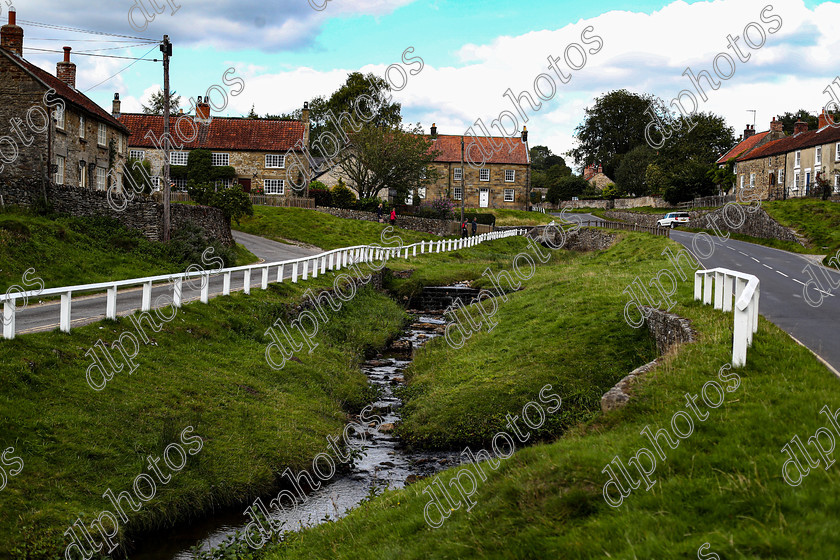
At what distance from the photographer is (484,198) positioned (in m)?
86.2

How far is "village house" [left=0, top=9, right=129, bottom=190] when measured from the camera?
3344cm

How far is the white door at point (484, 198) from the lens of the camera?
86188 millimetres

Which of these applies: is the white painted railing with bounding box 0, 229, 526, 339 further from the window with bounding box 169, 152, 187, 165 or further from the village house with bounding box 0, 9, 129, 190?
the window with bounding box 169, 152, 187, 165

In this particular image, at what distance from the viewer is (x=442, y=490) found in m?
9.30

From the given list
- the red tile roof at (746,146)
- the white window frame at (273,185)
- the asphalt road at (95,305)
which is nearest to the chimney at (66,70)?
the asphalt road at (95,305)

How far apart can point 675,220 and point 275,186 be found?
121 ft

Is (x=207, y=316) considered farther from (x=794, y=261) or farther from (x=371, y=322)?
(x=794, y=261)

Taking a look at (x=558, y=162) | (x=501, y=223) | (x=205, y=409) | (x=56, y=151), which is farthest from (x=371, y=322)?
(x=558, y=162)

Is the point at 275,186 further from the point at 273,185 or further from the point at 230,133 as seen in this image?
the point at 230,133

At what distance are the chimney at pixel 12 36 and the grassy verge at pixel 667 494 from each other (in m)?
34.8

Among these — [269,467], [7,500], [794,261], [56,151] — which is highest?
[56,151]

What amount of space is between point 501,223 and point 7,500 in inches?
2699

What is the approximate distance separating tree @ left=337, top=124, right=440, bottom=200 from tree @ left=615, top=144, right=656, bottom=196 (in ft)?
131

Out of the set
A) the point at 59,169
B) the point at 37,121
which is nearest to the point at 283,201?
the point at 59,169
